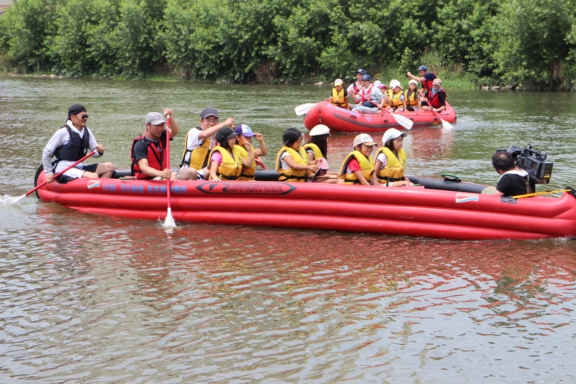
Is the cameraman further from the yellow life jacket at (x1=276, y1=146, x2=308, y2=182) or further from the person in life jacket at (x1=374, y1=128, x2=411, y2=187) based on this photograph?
the yellow life jacket at (x1=276, y1=146, x2=308, y2=182)

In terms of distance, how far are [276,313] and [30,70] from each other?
173ft

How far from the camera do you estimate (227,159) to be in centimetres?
870

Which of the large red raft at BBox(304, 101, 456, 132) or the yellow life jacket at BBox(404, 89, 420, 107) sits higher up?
the yellow life jacket at BBox(404, 89, 420, 107)

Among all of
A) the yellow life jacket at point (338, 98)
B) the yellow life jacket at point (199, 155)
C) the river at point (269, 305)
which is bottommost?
the river at point (269, 305)

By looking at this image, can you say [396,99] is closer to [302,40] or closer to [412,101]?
[412,101]

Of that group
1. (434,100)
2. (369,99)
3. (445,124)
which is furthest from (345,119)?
(434,100)

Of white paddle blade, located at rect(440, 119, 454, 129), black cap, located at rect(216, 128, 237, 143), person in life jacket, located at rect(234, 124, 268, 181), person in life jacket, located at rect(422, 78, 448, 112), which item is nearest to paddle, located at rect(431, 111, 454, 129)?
white paddle blade, located at rect(440, 119, 454, 129)

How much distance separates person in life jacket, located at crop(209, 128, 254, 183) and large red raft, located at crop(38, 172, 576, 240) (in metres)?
0.23

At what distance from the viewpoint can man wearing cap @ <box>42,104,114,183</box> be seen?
30.4ft

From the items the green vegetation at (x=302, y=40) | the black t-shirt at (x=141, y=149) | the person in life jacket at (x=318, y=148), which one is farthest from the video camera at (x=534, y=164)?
the green vegetation at (x=302, y=40)

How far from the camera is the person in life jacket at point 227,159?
28.4 feet

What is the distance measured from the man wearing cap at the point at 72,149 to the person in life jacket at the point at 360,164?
2948mm

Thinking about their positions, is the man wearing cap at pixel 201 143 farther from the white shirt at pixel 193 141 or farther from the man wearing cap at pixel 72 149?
the man wearing cap at pixel 72 149

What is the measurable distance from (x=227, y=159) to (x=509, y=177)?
2.99 meters
